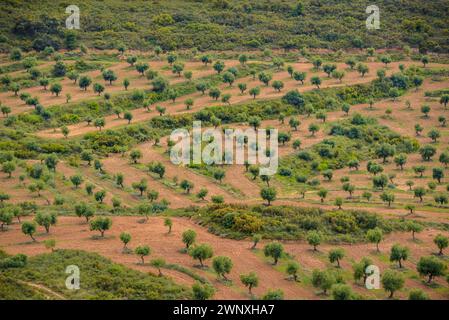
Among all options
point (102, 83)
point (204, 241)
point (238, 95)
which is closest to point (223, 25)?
point (238, 95)

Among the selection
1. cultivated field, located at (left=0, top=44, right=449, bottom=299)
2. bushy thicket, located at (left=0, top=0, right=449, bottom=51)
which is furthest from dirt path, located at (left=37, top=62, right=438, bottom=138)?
bushy thicket, located at (left=0, top=0, right=449, bottom=51)

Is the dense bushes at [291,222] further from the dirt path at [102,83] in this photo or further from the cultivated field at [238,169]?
the dirt path at [102,83]

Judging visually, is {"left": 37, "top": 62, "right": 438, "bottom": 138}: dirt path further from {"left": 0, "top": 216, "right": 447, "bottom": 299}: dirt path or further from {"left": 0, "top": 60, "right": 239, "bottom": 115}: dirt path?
{"left": 0, "top": 216, "right": 447, "bottom": 299}: dirt path

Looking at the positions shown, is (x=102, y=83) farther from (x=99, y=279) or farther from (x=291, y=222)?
(x=99, y=279)

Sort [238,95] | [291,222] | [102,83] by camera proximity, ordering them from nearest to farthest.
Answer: [291,222] → [238,95] → [102,83]

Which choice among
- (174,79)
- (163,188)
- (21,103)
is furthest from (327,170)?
(21,103)

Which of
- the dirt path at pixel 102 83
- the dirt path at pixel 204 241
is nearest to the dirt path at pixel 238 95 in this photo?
the dirt path at pixel 102 83

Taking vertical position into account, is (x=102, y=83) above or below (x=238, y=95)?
above
